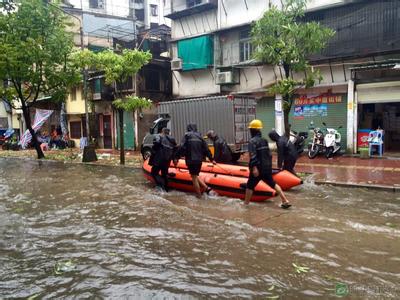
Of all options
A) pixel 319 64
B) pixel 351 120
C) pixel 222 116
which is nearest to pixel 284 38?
pixel 222 116

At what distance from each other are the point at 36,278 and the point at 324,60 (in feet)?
48.7

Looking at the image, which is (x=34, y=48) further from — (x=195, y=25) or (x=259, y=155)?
(x=259, y=155)

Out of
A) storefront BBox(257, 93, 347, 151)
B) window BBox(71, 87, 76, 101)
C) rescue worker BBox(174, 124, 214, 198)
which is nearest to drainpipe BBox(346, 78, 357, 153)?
storefront BBox(257, 93, 347, 151)

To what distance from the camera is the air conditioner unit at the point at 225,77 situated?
19.7m

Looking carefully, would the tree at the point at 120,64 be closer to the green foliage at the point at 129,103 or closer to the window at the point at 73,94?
the green foliage at the point at 129,103

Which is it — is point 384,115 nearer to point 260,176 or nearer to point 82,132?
point 260,176

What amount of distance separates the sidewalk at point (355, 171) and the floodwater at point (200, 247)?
75cm

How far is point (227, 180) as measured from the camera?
8.90 m

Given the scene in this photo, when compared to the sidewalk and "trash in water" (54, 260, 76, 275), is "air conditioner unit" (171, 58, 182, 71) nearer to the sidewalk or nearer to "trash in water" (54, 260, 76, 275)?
the sidewalk

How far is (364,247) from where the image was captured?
5.50 metres

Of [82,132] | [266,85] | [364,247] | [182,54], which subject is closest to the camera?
[364,247]

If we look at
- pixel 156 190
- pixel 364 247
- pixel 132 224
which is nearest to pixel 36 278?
pixel 132 224

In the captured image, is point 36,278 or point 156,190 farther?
point 156,190

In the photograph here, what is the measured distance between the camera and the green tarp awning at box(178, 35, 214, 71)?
2075cm
